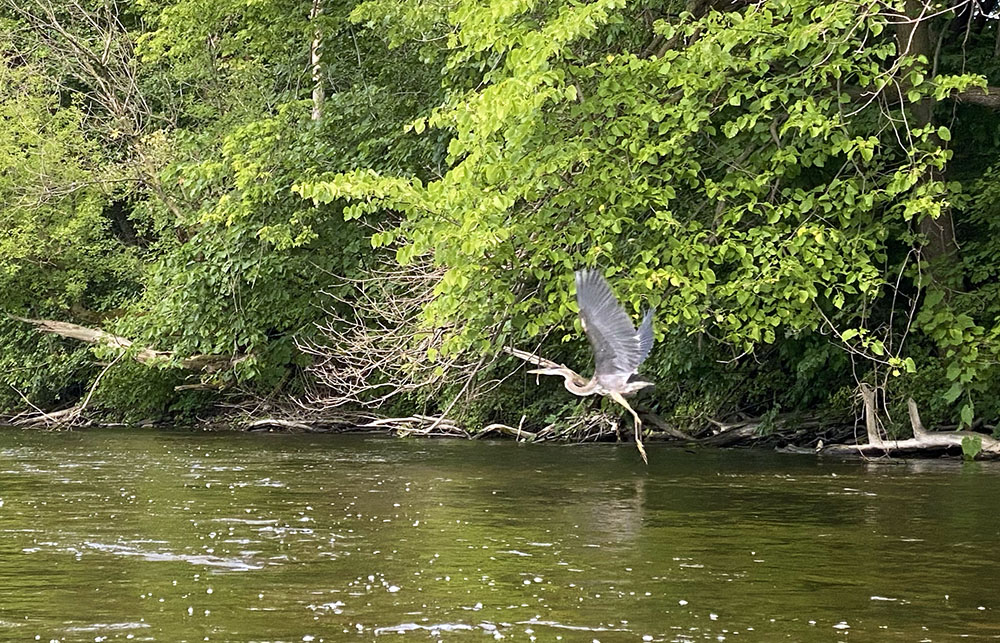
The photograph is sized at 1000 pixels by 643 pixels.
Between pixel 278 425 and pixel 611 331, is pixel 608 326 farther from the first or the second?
pixel 278 425

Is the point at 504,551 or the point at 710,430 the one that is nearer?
the point at 504,551

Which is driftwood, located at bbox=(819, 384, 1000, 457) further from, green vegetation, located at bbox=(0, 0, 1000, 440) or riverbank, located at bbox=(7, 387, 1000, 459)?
green vegetation, located at bbox=(0, 0, 1000, 440)

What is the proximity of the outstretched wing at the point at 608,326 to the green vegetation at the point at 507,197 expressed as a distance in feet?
2.02

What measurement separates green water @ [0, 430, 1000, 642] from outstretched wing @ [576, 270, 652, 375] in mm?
1181

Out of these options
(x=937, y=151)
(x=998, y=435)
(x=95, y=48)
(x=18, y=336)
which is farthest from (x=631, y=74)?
(x=18, y=336)

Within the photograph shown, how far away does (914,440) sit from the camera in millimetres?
15891

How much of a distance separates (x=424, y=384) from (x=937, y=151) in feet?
23.0

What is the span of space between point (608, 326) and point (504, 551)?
4.22 meters

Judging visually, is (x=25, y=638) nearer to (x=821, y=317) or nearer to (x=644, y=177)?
(x=644, y=177)

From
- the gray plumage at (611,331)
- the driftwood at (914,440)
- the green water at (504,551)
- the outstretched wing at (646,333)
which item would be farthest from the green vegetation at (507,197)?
the green water at (504,551)

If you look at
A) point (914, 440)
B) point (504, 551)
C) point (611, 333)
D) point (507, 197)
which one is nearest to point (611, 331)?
point (611, 333)

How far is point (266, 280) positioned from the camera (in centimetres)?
2212

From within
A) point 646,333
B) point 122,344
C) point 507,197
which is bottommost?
point 646,333

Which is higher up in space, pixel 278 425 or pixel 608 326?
pixel 608 326
